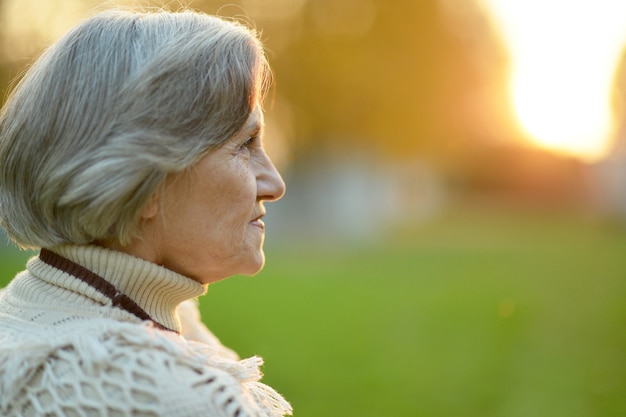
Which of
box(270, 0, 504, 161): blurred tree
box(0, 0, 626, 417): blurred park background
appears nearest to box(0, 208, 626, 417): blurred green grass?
box(0, 0, 626, 417): blurred park background

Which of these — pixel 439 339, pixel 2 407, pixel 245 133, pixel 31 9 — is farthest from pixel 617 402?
pixel 31 9

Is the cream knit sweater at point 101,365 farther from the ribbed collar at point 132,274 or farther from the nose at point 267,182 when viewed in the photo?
the nose at point 267,182

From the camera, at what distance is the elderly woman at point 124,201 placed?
1637 mm

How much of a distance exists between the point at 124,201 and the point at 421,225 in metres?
31.9

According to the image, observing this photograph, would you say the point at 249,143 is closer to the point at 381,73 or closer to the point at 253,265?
the point at 253,265

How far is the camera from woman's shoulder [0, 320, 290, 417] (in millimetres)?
1572

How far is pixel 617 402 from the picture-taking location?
19.6 ft

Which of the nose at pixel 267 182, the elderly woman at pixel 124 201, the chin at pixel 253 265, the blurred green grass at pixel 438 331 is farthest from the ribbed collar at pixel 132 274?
the blurred green grass at pixel 438 331

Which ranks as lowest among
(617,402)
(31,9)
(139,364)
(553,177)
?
(139,364)

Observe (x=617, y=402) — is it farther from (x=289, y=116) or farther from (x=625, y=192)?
(x=625, y=192)

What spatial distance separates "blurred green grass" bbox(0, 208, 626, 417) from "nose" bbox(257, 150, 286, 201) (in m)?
3.97

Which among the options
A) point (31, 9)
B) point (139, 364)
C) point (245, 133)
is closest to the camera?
point (139, 364)

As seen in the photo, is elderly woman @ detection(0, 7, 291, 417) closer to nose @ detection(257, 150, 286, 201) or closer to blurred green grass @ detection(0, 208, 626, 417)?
nose @ detection(257, 150, 286, 201)

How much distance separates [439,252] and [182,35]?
18.6 meters
